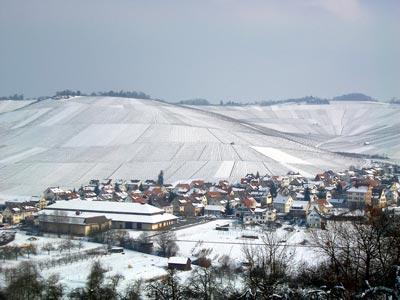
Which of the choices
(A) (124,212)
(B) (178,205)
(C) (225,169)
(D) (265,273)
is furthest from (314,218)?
(D) (265,273)

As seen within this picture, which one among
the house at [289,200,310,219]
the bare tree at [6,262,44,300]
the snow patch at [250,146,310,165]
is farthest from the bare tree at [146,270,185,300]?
the snow patch at [250,146,310,165]

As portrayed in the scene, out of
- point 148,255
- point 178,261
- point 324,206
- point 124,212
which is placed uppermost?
point 324,206

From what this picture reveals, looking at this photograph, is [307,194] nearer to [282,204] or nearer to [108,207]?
[282,204]

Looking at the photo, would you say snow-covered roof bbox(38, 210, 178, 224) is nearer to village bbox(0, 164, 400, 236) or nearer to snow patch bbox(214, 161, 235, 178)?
village bbox(0, 164, 400, 236)

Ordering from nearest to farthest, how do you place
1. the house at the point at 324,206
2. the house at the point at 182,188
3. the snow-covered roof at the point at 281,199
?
the house at the point at 324,206 < the snow-covered roof at the point at 281,199 < the house at the point at 182,188

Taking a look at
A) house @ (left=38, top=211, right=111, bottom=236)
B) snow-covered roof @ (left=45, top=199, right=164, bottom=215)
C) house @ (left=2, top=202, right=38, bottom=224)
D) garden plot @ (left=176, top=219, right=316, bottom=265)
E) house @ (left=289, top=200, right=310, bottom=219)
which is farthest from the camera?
house @ (left=289, top=200, right=310, bottom=219)

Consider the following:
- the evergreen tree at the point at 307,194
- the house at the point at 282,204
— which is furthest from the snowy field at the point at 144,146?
the house at the point at 282,204

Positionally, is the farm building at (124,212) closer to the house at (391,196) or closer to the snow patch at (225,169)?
the house at (391,196)
